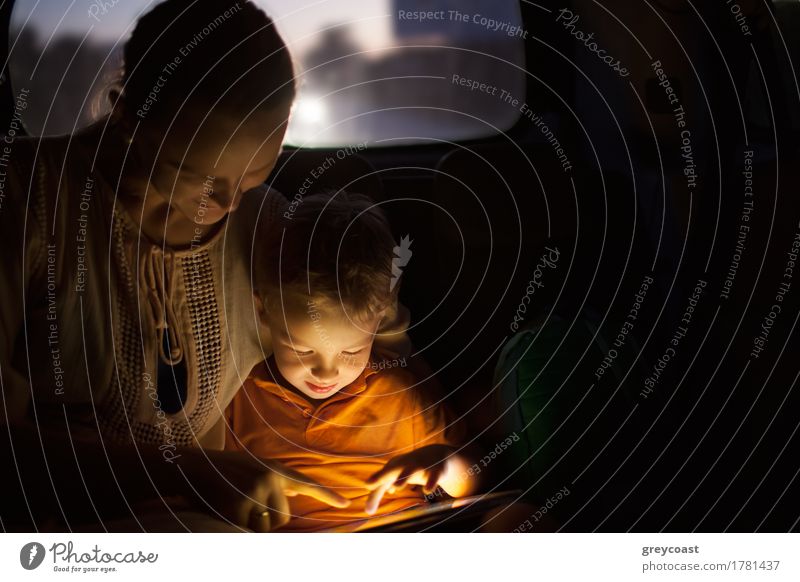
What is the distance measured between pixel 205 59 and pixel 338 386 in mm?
330

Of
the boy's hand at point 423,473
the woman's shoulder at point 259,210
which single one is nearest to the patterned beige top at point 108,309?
the woman's shoulder at point 259,210

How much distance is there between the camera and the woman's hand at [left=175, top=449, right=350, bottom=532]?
30.9 inches

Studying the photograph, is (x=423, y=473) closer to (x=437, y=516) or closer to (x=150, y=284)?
(x=437, y=516)

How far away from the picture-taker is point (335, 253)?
0.76m

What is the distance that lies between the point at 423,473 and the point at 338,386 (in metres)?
0.12

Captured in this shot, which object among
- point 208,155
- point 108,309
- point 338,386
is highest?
point 208,155

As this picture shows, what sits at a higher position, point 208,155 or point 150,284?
point 208,155

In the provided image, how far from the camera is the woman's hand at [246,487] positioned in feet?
2.58

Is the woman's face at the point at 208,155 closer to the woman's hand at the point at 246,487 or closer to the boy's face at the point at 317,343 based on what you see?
the boy's face at the point at 317,343
